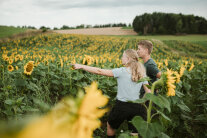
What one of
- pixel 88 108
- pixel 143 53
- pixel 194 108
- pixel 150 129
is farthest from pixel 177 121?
pixel 88 108

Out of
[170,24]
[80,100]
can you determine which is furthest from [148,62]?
[170,24]

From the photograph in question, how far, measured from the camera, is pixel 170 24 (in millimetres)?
54188

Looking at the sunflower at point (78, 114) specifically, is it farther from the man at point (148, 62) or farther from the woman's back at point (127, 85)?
the man at point (148, 62)

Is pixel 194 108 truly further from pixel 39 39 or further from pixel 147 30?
pixel 147 30

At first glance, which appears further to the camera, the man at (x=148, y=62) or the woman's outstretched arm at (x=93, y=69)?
the man at (x=148, y=62)

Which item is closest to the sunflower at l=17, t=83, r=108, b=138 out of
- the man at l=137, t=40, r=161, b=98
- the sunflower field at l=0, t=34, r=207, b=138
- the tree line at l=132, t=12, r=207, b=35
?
the sunflower field at l=0, t=34, r=207, b=138

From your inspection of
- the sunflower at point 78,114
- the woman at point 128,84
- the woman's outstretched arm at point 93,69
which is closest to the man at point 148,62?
the woman at point 128,84

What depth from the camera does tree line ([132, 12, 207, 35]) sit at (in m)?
52.7

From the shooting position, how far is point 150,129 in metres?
1.64

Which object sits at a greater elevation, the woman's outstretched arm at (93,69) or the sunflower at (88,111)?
the sunflower at (88,111)

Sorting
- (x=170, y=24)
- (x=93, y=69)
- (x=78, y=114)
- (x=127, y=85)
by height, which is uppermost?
(x=170, y=24)

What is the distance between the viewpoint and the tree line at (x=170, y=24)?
52.7 metres

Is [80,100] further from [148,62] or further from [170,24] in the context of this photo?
[170,24]

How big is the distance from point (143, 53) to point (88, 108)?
286 cm
